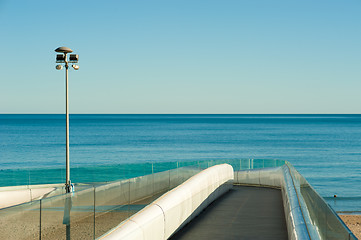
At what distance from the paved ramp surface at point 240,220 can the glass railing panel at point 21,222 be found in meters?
5.31

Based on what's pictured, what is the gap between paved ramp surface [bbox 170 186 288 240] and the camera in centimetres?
1210

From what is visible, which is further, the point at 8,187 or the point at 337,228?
the point at 8,187

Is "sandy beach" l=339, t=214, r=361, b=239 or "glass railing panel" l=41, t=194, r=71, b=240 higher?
"glass railing panel" l=41, t=194, r=71, b=240

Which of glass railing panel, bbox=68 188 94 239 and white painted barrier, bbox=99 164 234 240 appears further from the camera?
white painted barrier, bbox=99 164 234 240

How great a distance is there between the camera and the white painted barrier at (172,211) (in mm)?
9046

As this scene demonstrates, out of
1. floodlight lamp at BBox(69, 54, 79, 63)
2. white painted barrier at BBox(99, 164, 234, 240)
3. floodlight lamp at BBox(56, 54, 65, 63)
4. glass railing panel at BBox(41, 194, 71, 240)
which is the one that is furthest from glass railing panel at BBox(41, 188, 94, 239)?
floodlight lamp at BBox(69, 54, 79, 63)

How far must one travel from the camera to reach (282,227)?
13.1 metres

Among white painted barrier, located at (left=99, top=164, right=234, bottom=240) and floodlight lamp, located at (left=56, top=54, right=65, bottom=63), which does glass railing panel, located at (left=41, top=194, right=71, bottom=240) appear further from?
floodlight lamp, located at (left=56, top=54, right=65, bottom=63)

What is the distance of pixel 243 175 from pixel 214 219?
1069 centimetres

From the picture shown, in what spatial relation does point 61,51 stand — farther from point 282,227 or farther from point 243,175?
point 243,175

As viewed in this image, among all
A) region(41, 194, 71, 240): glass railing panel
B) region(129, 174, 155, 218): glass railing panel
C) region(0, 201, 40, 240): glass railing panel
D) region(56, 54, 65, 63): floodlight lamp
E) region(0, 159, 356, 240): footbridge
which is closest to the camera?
region(0, 201, 40, 240): glass railing panel

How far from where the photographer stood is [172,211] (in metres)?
11.5

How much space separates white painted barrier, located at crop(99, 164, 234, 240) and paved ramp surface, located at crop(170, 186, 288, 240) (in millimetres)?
291

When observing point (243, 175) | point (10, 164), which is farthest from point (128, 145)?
point (243, 175)
